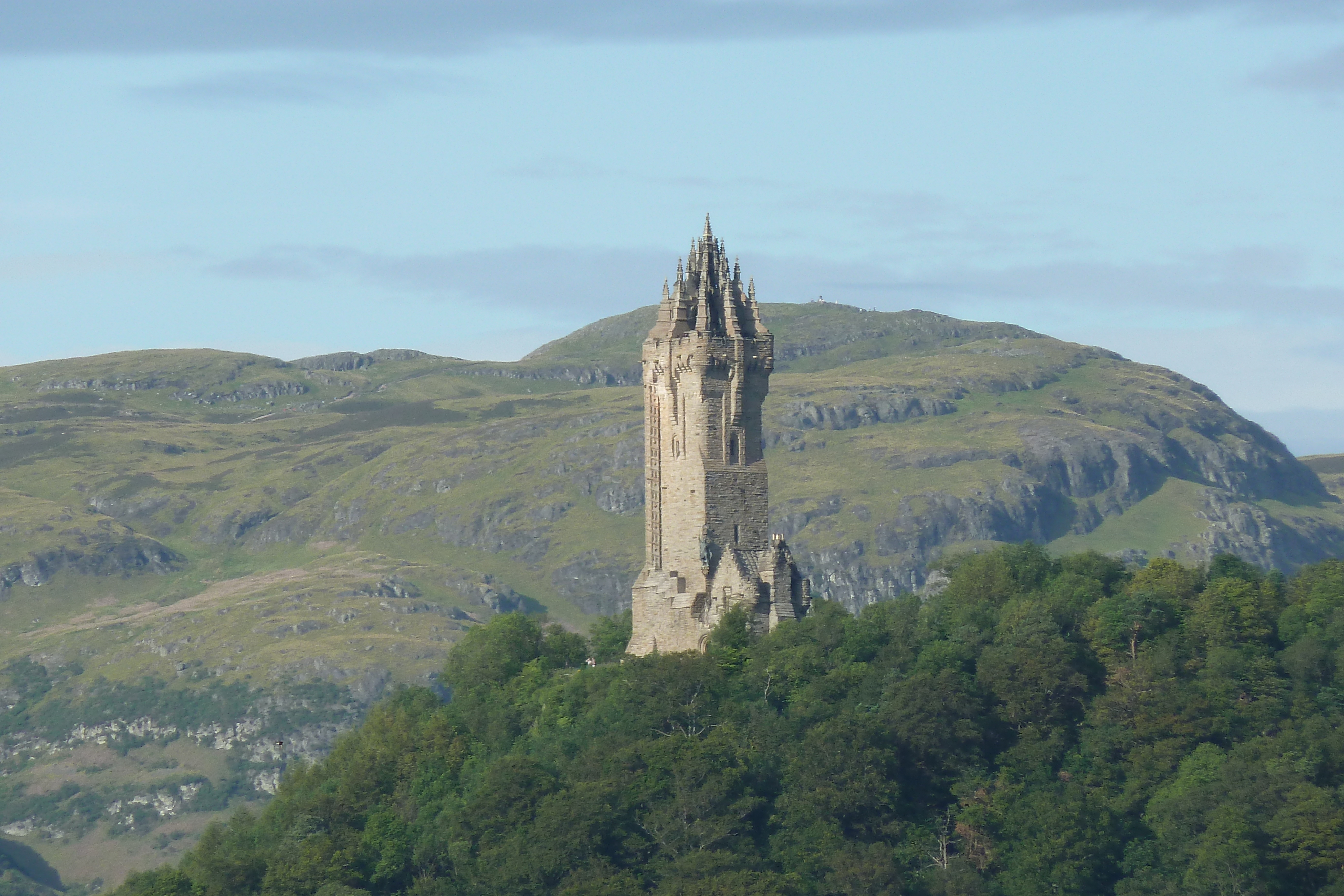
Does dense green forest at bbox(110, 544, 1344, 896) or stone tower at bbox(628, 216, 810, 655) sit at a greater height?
stone tower at bbox(628, 216, 810, 655)

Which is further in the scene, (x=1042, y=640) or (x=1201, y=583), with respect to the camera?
(x=1201, y=583)

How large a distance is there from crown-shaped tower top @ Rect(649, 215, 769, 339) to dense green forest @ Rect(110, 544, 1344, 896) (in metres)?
15.1

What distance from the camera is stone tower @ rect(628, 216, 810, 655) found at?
409 ft

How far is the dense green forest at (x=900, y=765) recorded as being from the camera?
111250 mm

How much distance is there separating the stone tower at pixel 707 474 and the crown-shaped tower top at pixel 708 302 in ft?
0.18

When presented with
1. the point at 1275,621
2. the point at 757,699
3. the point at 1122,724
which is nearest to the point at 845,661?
the point at 757,699

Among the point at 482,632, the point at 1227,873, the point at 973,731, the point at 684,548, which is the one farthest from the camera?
the point at 482,632

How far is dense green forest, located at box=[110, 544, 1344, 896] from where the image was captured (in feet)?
365

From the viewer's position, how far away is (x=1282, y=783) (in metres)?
112

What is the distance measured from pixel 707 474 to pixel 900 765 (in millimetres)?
18212

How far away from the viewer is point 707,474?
125 metres

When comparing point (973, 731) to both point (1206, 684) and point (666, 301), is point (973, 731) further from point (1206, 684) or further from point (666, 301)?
point (666, 301)

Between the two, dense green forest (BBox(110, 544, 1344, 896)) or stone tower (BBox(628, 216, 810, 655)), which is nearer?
dense green forest (BBox(110, 544, 1344, 896))

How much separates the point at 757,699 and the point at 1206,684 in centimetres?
2196
